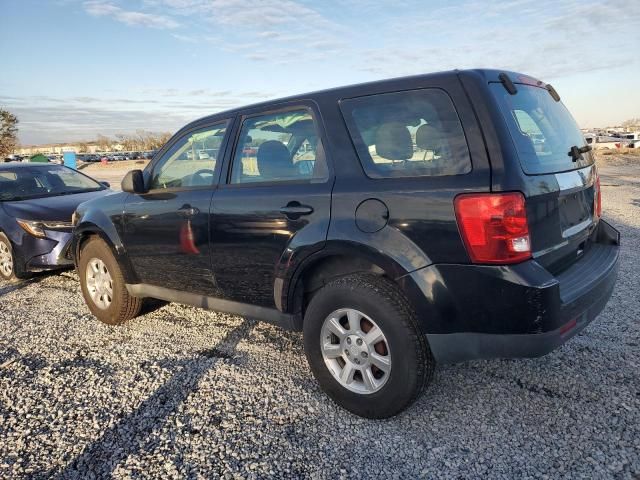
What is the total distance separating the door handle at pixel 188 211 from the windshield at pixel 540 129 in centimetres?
219

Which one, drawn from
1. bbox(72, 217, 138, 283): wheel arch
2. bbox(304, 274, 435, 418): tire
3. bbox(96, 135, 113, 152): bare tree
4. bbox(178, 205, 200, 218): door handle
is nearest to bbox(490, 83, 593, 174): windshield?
bbox(304, 274, 435, 418): tire

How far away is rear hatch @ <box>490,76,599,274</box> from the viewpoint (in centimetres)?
248

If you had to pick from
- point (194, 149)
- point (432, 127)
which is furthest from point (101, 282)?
point (432, 127)

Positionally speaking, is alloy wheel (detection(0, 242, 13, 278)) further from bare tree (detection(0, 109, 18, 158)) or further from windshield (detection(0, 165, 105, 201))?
bare tree (detection(0, 109, 18, 158))

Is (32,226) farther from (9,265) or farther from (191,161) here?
(191,161)

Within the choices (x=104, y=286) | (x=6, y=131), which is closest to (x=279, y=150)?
(x=104, y=286)

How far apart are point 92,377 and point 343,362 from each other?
73.3 inches

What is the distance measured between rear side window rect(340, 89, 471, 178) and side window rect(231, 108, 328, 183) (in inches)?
11.3

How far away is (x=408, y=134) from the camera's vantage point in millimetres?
2703

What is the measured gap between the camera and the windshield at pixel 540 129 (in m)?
2.54

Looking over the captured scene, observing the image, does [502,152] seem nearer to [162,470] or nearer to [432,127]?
[432,127]

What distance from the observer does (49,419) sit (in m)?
2.99

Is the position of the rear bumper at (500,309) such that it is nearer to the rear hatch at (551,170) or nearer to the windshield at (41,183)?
the rear hatch at (551,170)

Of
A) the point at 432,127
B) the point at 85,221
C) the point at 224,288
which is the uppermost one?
the point at 432,127
